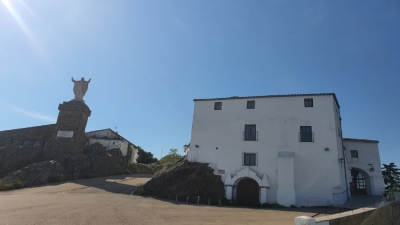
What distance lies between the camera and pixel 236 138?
78.0 ft

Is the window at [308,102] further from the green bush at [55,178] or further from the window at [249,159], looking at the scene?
the green bush at [55,178]

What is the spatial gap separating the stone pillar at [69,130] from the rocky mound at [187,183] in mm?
13907

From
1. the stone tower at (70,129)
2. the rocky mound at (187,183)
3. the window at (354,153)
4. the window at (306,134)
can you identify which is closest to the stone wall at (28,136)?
the stone tower at (70,129)

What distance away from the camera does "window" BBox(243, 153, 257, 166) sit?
2262 cm

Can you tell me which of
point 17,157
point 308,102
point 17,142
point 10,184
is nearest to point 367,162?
point 308,102

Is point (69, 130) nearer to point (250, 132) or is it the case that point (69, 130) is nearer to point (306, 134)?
point (250, 132)

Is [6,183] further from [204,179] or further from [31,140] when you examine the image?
[204,179]

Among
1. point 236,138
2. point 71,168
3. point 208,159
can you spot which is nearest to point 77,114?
point 71,168

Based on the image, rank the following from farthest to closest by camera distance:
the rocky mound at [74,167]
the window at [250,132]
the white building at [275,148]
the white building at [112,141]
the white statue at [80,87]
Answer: the white building at [112,141], the white statue at [80,87], the rocky mound at [74,167], the window at [250,132], the white building at [275,148]

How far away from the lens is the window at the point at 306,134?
72.1ft

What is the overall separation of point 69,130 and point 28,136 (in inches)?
265

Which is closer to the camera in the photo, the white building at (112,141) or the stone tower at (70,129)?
the stone tower at (70,129)

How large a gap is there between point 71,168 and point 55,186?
17.9 feet

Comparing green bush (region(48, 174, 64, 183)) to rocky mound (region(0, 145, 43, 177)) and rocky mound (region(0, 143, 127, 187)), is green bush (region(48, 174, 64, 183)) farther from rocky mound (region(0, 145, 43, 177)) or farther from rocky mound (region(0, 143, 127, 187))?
rocky mound (region(0, 145, 43, 177))
